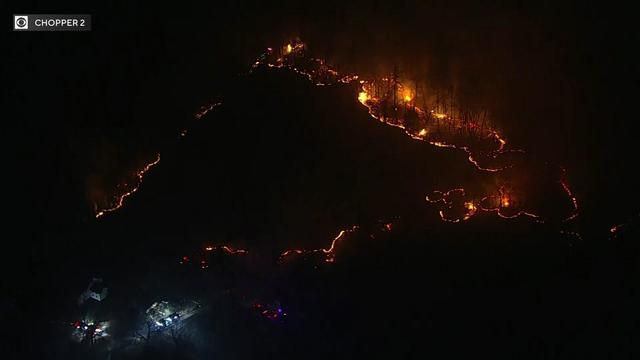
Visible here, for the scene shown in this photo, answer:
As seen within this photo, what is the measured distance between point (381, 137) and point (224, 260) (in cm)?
328

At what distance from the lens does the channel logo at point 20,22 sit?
1207cm

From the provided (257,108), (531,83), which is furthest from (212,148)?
(531,83)

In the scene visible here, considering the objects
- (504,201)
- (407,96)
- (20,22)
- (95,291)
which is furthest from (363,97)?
(20,22)

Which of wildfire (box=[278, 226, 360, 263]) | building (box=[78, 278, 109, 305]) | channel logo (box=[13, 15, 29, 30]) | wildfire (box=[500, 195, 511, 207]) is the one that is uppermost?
channel logo (box=[13, 15, 29, 30])

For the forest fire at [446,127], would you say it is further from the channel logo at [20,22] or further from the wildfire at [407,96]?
the channel logo at [20,22]

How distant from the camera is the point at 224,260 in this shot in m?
9.68

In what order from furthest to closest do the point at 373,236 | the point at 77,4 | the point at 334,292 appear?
1. the point at 77,4
2. the point at 373,236
3. the point at 334,292

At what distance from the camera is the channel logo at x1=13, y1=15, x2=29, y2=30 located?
12.1 meters

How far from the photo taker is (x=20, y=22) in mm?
12070

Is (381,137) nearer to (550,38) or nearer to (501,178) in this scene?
(501,178)

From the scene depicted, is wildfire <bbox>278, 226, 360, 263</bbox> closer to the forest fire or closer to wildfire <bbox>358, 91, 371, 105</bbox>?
the forest fire

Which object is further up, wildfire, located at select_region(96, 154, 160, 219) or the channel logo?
the channel logo

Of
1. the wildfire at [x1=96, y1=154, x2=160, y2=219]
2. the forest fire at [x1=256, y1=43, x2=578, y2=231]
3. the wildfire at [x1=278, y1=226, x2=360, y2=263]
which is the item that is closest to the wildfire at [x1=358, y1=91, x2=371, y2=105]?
the forest fire at [x1=256, y1=43, x2=578, y2=231]

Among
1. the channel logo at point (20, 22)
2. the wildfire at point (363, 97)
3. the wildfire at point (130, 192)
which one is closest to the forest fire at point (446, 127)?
→ the wildfire at point (363, 97)
